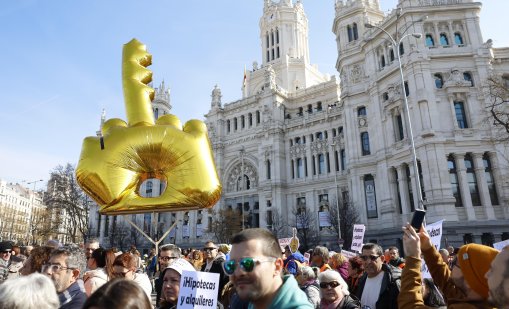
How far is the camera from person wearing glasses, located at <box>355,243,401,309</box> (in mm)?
4910

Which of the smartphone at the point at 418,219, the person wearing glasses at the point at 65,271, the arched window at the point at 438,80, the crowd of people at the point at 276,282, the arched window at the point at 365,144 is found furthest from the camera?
the arched window at the point at 365,144

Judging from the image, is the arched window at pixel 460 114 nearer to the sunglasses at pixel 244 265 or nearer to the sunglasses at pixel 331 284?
the sunglasses at pixel 331 284

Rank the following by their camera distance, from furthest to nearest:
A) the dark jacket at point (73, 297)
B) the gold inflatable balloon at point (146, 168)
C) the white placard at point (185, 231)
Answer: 1. the white placard at point (185, 231)
2. the gold inflatable balloon at point (146, 168)
3. the dark jacket at point (73, 297)

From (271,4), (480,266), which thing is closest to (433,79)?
(480,266)

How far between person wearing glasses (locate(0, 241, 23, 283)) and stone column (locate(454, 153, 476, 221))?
97.4 ft

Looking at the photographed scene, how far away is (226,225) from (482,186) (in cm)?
2876

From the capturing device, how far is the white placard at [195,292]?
4.12 meters

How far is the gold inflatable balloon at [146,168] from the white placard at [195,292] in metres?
6.92

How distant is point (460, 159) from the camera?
1131 inches

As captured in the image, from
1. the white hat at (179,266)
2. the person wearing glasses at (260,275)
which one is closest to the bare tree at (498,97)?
the white hat at (179,266)

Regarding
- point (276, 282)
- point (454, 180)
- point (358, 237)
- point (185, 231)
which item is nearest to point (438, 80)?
point (454, 180)

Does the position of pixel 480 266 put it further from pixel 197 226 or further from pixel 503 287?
pixel 197 226

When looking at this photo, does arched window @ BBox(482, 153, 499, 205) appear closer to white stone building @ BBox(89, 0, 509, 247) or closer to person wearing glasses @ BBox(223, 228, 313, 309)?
white stone building @ BBox(89, 0, 509, 247)

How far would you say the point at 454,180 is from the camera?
28.7m
